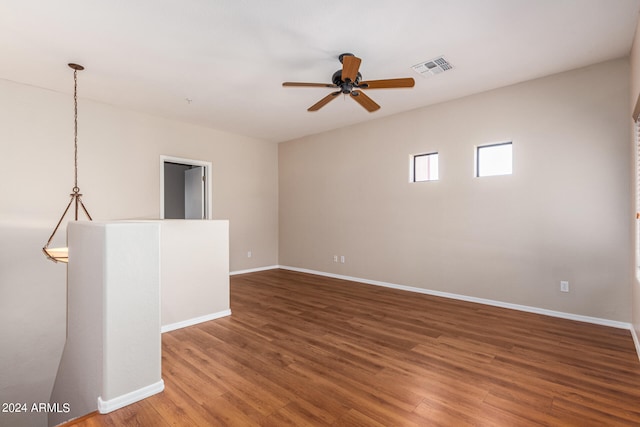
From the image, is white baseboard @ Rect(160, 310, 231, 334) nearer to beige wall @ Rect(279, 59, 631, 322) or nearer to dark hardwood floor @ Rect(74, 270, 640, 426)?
dark hardwood floor @ Rect(74, 270, 640, 426)

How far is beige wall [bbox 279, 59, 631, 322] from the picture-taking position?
3.50 meters

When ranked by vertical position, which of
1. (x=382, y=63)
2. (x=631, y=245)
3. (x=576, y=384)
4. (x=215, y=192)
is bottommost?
(x=576, y=384)

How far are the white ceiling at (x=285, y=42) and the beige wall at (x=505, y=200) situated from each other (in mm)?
476

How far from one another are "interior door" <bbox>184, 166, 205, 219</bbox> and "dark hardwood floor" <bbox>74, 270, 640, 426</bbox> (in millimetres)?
2846

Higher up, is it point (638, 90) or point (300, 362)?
point (638, 90)

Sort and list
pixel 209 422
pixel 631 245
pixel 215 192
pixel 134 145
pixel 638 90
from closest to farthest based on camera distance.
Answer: pixel 209 422 < pixel 638 90 < pixel 631 245 < pixel 134 145 < pixel 215 192

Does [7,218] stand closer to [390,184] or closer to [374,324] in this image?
[374,324]

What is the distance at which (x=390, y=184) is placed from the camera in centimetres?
542

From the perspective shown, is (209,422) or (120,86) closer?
(209,422)

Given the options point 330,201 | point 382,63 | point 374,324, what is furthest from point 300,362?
point 330,201

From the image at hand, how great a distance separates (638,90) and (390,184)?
3187 millimetres

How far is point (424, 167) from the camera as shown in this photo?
201 inches

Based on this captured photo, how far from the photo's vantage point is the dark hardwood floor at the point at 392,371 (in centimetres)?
194

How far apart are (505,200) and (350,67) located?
2789mm
